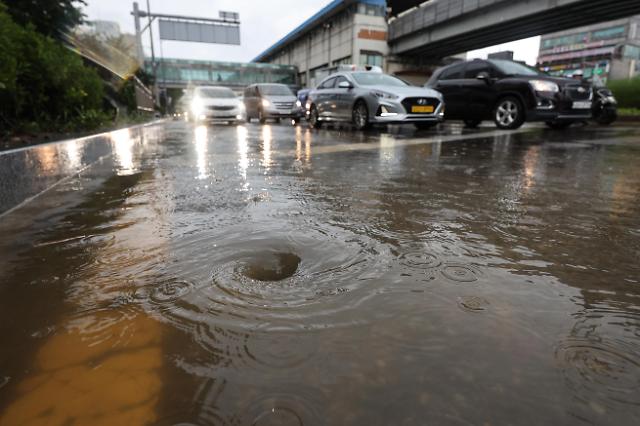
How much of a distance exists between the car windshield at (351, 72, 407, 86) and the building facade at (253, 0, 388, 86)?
69.8ft

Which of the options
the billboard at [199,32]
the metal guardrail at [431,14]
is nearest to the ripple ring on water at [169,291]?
the metal guardrail at [431,14]

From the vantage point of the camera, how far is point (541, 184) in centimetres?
317

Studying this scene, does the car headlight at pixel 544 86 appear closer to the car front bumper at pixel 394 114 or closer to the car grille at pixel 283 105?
the car front bumper at pixel 394 114

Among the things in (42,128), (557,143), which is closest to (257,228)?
(42,128)

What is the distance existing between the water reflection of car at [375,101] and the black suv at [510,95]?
3.20ft

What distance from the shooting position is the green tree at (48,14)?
257 inches

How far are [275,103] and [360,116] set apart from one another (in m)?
7.09

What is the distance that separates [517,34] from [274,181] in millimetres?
35970

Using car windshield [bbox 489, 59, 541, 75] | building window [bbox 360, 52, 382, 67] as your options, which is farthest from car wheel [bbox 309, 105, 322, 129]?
building window [bbox 360, 52, 382, 67]

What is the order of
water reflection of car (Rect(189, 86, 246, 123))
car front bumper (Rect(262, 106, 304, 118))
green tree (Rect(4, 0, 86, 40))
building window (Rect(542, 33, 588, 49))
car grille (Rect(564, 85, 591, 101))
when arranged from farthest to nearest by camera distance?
building window (Rect(542, 33, 588, 49)), car front bumper (Rect(262, 106, 304, 118)), water reflection of car (Rect(189, 86, 246, 123)), car grille (Rect(564, 85, 591, 101)), green tree (Rect(4, 0, 86, 40))

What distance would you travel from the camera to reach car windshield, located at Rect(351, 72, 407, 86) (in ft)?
30.8

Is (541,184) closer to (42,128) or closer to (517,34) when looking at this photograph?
(42,128)

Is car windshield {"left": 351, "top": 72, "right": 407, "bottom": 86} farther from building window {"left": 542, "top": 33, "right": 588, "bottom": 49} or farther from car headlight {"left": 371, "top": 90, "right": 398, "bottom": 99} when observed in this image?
building window {"left": 542, "top": 33, "right": 588, "bottom": 49}

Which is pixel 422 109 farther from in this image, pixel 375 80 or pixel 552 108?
pixel 552 108
